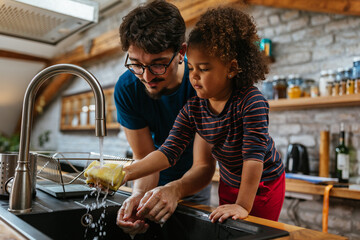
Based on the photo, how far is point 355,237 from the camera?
2506mm

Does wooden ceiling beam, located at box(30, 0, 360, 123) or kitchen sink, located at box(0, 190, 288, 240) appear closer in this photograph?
kitchen sink, located at box(0, 190, 288, 240)

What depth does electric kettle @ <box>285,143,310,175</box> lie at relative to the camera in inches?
111

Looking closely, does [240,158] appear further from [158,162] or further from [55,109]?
[55,109]

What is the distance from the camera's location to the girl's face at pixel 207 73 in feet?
3.61

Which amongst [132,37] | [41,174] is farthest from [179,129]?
[41,174]

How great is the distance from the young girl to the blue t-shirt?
17 centimetres

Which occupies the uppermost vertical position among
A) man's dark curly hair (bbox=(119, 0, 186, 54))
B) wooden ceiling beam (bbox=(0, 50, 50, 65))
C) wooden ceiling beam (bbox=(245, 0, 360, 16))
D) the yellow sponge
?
wooden ceiling beam (bbox=(0, 50, 50, 65))

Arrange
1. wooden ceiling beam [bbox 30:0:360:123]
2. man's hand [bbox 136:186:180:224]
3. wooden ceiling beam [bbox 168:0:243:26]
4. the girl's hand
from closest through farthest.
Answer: the girl's hand < man's hand [bbox 136:186:180:224] < wooden ceiling beam [bbox 30:0:360:123] < wooden ceiling beam [bbox 168:0:243:26]

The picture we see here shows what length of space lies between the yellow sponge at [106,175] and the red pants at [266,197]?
0.53 m

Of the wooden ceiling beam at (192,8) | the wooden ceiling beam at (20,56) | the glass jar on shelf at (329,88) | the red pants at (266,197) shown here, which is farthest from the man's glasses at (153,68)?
the wooden ceiling beam at (20,56)

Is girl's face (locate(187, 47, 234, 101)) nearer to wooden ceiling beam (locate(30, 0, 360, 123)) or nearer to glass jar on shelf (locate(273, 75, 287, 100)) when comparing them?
wooden ceiling beam (locate(30, 0, 360, 123))

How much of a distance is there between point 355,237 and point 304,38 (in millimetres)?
1687

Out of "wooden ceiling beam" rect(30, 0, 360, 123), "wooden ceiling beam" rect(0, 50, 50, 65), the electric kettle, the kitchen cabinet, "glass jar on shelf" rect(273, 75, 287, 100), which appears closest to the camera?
"wooden ceiling beam" rect(30, 0, 360, 123)

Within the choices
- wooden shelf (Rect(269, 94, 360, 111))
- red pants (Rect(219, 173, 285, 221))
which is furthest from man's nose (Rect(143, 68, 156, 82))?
wooden shelf (Rect(269, 94, 360, 111))
